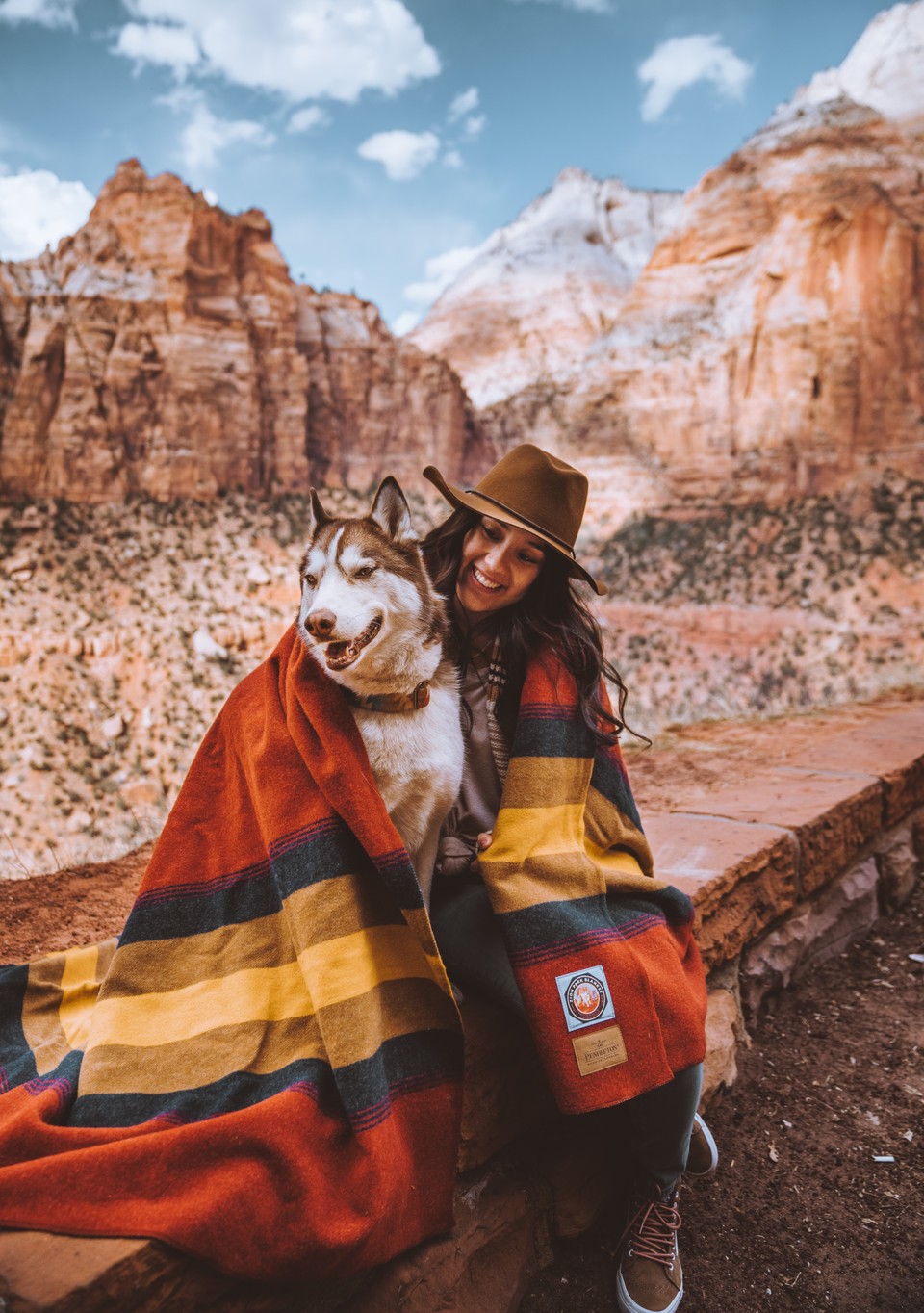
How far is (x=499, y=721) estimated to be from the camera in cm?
216

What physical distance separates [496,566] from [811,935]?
2196 millimetres

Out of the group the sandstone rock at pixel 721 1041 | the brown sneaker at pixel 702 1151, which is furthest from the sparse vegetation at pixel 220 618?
the brown sneaker at pixel 702 1151

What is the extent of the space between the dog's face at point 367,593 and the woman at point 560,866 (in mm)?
210

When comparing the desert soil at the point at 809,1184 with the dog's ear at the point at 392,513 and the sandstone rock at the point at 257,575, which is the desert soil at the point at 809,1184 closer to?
the dog's ear at the point at 392,513

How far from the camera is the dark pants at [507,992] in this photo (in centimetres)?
170

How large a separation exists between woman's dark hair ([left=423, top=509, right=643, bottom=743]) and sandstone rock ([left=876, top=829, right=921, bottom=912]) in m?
2.26

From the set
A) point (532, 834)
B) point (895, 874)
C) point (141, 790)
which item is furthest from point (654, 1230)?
point (141, 790)

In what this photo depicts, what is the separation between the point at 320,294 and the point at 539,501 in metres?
39.8

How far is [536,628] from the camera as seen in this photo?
211 cm

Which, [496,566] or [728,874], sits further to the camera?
[728,874]

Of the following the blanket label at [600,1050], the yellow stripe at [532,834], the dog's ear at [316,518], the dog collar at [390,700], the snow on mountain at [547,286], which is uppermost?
the snow on mountain at [547,286]

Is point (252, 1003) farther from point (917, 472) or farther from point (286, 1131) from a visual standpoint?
point (917, 472)

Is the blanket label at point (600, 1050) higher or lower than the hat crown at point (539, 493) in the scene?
lower

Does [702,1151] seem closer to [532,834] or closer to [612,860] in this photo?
[612,860]
